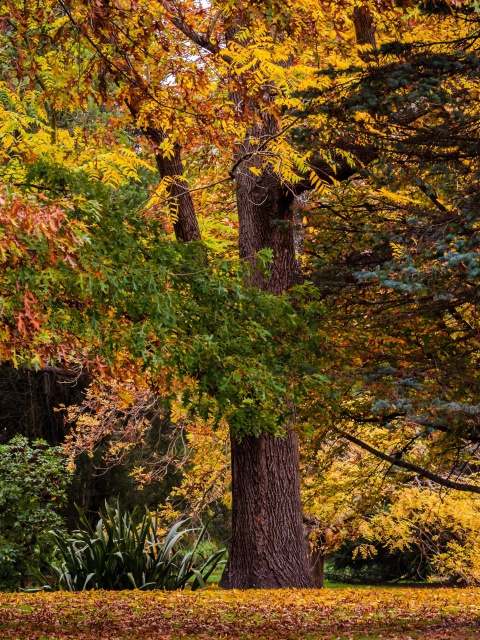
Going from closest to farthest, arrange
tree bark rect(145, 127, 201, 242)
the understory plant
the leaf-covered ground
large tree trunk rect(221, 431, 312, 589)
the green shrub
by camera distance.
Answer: the leaf-covered ground
large tree trunk rect(221, 431, 312, 589)
tree bark rect(145, 127, 201, 242)
the understory plant
the green shrub

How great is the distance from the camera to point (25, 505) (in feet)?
47.1

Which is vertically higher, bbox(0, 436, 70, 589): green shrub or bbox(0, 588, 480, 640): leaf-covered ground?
bbox(0, 436, 70, 589): green shrub

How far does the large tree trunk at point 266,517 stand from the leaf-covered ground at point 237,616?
1.90ft

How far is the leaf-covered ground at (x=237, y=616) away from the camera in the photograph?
628cm

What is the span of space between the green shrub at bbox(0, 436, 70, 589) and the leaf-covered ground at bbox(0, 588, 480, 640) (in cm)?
503

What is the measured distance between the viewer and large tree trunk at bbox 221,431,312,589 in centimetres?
965

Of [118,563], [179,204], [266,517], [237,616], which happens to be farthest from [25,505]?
[237,616]

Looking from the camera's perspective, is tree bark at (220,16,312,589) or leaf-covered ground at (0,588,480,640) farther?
tree bark at (220,16,312,589)

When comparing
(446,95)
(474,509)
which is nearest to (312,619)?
(446,95)

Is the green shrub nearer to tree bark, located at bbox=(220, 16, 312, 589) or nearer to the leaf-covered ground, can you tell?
the leaf-covered ground

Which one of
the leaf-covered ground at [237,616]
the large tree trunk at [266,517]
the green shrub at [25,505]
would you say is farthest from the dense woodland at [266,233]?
the green shrub at [25,505]

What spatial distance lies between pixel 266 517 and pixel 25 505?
625 centimetres

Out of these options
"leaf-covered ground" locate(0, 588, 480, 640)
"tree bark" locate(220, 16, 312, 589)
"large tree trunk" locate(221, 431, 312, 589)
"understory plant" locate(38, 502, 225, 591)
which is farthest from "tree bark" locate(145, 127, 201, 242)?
"leaf-covered ground" locate(0, 588, 480, 640)

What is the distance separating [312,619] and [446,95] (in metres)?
4.55
